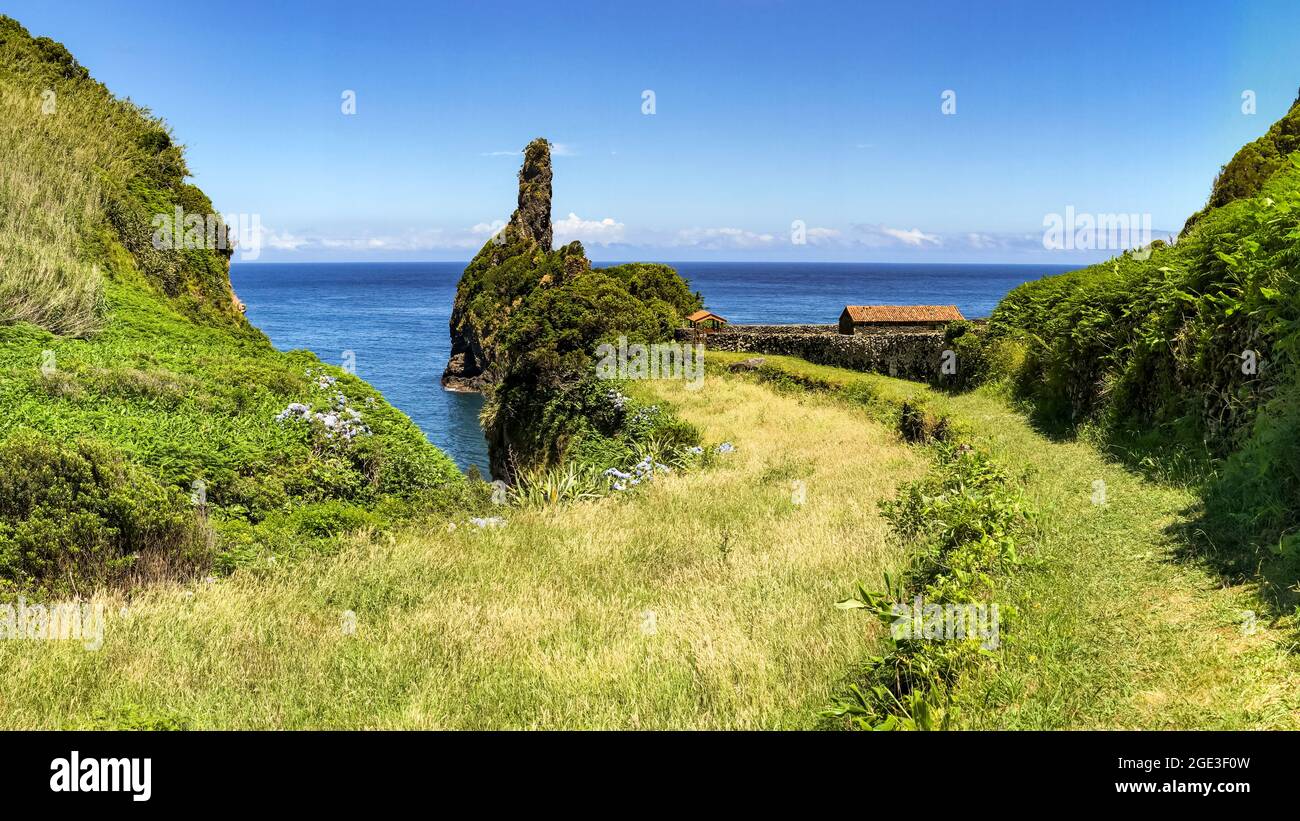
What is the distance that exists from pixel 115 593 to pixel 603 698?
260 inches

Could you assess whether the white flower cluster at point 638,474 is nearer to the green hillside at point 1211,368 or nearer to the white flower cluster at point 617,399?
the white flower cluster at point 617,399

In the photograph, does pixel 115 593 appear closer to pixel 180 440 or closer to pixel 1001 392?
pixel 180 440

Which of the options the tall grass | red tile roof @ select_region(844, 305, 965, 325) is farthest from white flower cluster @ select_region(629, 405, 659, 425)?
red tile roof @ select_region(844, 305, 965, 325)

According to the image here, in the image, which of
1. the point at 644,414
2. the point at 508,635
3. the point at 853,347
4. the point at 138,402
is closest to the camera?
the point at 508,635

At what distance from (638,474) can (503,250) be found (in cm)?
6330

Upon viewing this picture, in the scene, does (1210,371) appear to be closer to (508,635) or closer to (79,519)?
(508,635)

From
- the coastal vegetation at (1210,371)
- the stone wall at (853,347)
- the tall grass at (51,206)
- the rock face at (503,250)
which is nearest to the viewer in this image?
the coastal vegetation at (1210,371)

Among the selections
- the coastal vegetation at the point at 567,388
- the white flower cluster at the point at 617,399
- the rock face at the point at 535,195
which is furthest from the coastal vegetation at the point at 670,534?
the rock face at the point at 535,195

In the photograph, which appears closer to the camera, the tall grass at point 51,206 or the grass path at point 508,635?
the grass path at point 508,635

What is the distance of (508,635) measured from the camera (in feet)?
23.9

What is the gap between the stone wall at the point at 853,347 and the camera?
27.1 meters

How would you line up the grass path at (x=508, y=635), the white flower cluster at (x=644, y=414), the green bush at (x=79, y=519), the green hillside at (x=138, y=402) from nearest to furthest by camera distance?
the grass path at (x=508, y=635) → the green bush at (x=79, y=519) → the green hillside at (x=138, y=402) → the white flower cluster at (x=644, y=414)

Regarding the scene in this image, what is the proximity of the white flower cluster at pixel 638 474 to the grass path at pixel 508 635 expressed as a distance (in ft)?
16.7

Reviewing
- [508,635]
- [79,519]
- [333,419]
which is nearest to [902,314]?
[333,419]
